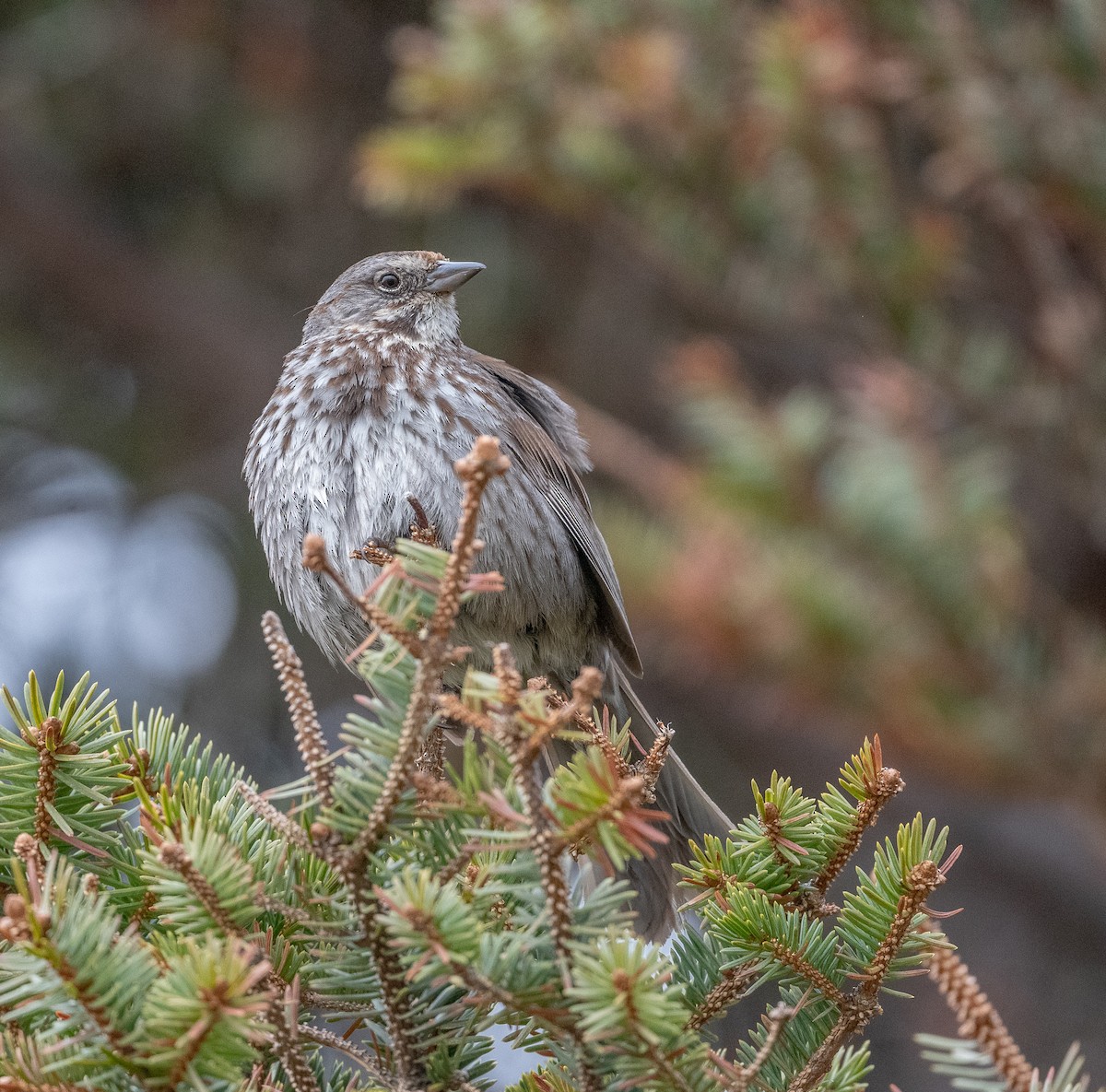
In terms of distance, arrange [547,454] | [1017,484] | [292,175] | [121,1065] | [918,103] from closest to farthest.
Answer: [121,1065] < [547,454] < [918,103] < [1017,484] < [292,175]

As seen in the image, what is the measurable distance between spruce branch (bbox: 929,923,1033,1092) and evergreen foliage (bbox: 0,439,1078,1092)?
0.05 metres

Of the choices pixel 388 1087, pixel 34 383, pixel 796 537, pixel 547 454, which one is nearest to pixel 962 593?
pixel 796 537

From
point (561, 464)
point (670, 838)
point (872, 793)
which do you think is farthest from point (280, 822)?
point (561, 464)

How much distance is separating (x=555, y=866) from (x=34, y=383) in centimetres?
518

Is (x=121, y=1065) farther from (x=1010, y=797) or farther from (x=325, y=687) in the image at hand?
(x=325, y=687)

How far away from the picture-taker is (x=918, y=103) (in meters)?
3.74

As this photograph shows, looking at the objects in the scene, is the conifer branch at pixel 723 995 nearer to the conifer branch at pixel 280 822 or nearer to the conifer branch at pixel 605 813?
the conifer branch at pixel 605 813

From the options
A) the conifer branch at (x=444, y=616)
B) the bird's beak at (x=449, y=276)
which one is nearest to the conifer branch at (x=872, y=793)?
the conifer branch at (x=444, y=616)

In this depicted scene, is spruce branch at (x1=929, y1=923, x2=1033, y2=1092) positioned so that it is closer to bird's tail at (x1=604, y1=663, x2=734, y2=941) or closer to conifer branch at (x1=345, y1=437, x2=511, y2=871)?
conifer branch at (x1=345, y1=437, x2=511, y2=871)

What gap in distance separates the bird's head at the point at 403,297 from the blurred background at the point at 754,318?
1.30ft

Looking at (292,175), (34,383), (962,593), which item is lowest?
(962,593)

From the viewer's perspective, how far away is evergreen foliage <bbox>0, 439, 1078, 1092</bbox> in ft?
4.12

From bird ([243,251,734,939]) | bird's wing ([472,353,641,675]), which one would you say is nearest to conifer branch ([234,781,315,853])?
bird ([243,251,734,939])

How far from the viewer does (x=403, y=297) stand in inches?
139
